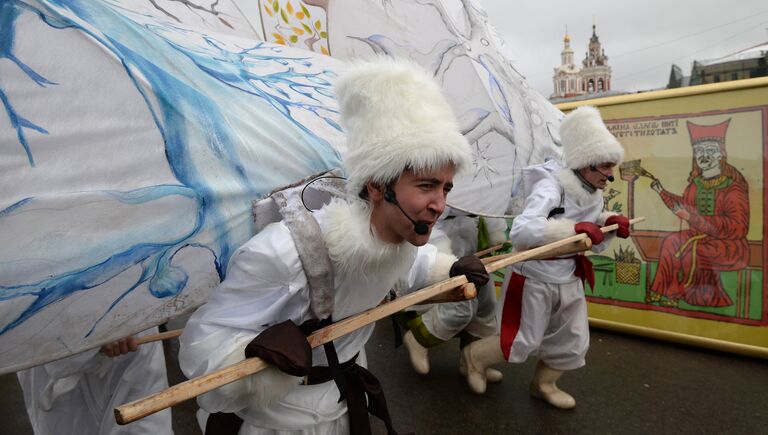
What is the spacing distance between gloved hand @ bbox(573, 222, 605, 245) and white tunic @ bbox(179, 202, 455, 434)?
151 cm

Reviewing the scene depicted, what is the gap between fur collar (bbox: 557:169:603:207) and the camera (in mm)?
2984

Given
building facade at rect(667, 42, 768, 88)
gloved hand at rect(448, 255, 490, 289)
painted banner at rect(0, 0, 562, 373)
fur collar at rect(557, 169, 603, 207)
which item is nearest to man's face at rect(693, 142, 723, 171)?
fur collar at rect(557, 169, 603, 207)

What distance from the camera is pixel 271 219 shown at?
4.52ft

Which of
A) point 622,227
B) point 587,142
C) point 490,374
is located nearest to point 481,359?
point 490,374

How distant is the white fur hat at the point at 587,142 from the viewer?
2922mm

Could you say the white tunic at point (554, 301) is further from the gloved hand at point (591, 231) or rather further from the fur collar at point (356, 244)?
the fur collar at point (356, 244)

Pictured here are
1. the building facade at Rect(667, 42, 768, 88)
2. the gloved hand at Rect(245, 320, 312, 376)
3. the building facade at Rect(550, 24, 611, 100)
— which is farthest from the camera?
the building facade at Rect(550, 24, 611, 100)

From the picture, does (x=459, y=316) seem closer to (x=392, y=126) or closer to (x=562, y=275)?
(x=562, y=275)

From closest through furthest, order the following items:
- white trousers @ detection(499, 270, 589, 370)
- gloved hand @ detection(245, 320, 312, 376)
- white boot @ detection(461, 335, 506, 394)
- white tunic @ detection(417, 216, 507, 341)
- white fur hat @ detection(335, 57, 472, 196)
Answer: gloved hand @ detection(245, 320, 312, 376) < white fur hat @ detection(335, 57, 472, 196) < white trousers @ detection(499, 270, 589, 370) < white boot @ detection(461, 335, 506, 394) < white tunic @ detection(417, 216, 507, 341)

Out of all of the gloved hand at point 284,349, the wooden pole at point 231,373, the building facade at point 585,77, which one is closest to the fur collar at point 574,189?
the wooden pole at point 231,373

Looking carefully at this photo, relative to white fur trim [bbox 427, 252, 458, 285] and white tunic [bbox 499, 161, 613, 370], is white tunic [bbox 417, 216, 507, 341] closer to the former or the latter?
white tunic [bbox 499, 161, 613, 370]

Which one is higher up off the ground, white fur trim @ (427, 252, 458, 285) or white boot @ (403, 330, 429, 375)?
white fur trim @ (427, 252, 458, 285)

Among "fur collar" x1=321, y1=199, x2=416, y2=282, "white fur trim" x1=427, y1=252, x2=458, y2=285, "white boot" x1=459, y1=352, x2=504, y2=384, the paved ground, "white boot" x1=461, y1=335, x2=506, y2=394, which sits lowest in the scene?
the paved ground

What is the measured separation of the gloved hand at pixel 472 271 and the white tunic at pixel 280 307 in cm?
30
